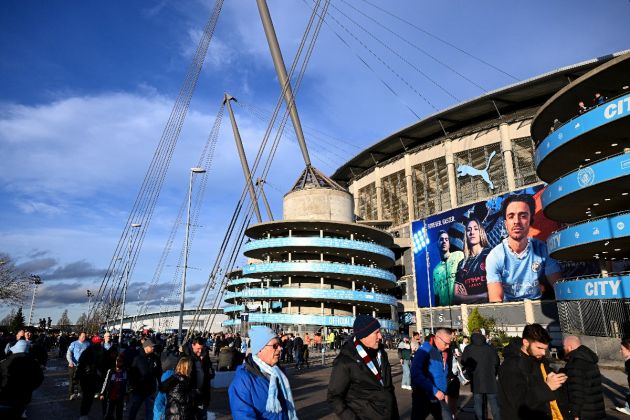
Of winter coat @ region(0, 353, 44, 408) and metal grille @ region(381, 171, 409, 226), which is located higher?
metal grille @ region(381, 171, 409, 226)

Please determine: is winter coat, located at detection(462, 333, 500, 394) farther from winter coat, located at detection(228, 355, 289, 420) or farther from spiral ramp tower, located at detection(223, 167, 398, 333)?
spiral ramp tower, located at detection(223, 167, 398, 333)

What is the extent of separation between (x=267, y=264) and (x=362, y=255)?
12722 mm

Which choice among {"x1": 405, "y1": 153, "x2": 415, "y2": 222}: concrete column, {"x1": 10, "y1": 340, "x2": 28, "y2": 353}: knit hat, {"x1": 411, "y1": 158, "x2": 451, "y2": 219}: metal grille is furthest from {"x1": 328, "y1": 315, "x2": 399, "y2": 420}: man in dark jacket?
{"x1": 405, "y1": 153, "x2": 415, "y2": 222}: concrete column

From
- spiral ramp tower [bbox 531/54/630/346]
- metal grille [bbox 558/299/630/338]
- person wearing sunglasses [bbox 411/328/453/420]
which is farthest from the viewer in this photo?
spiral ramp tower [bbox 531/54/630/346]

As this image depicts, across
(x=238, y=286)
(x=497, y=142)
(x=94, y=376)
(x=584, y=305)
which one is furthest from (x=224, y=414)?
(x=238, y=286)

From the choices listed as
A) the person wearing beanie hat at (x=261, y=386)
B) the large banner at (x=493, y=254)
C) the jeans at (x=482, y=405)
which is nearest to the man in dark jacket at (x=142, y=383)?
the person wearing beanie hat at (x=261, y=386)

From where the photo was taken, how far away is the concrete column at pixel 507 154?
167ft

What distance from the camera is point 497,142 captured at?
5394 cm

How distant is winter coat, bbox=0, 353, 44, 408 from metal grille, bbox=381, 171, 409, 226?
206 feet

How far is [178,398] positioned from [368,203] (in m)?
70.3

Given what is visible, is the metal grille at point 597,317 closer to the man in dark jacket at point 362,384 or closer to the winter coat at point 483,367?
the winter coat at point 483,367

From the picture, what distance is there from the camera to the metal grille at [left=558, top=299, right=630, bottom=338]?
830 inches

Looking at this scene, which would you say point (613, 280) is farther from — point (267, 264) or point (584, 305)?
point (267, 264)

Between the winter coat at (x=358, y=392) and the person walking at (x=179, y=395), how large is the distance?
192cm
